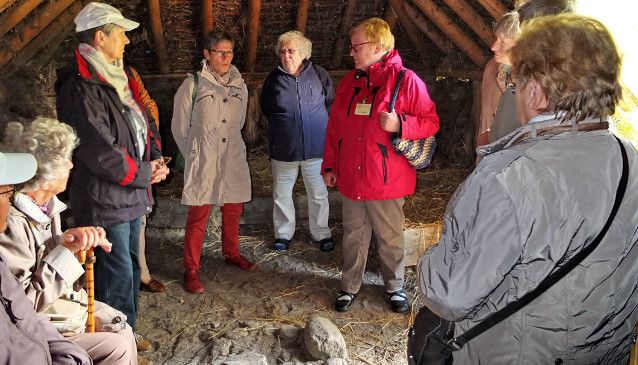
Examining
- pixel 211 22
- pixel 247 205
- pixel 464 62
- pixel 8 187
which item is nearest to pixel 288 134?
pixel 247 205

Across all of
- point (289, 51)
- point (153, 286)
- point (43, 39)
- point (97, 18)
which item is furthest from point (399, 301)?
point (43, 39)

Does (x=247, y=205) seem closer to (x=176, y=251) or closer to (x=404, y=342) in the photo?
(x=176, y=251)

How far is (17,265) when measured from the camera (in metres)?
1.96

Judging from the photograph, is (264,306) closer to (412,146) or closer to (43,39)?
(412,146)

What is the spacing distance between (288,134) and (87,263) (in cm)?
229

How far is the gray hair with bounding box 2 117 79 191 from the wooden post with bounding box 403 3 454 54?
13.0 feet

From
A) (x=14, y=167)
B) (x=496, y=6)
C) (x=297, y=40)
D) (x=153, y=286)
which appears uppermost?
(x=496, y=6)

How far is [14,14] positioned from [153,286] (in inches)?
85.0

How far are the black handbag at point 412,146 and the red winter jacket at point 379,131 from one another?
0.11ft

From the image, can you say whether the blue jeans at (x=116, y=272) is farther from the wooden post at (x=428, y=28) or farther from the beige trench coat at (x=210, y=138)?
the wooden post at (x=428, y=28)

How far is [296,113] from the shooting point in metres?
4.21

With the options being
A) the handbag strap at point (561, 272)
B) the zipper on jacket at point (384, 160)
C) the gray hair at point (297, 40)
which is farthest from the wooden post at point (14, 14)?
the handbag strap at point (561, 272)

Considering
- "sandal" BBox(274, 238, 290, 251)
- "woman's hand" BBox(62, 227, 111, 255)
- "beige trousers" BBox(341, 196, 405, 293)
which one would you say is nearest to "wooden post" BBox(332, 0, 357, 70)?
"sandal" BBox(274, 238, 290, 251)

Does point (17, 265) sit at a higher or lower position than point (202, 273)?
higher
